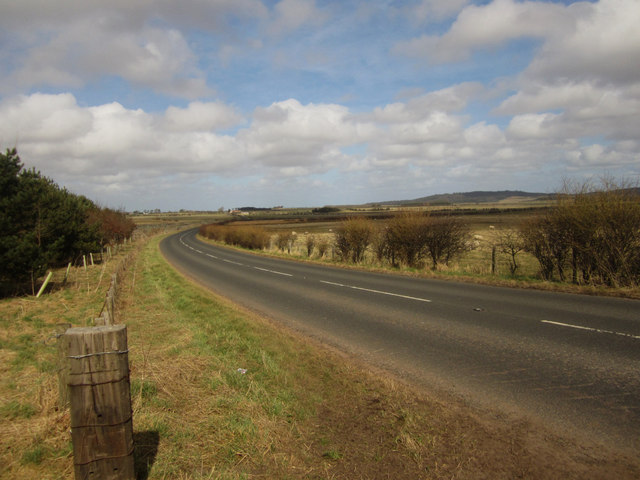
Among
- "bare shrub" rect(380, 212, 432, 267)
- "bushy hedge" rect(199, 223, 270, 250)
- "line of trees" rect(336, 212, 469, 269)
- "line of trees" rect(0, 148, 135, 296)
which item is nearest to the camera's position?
"line of trees" rect(0, 148, 135, 296)

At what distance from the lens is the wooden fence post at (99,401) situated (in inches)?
96.9

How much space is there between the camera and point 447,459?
333cm

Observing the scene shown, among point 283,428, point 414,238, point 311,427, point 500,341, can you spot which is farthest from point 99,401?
point 414,238

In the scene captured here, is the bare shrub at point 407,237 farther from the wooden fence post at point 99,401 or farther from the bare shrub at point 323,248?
the wooden fence post at point 99,401

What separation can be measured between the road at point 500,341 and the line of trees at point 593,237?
1879 mm

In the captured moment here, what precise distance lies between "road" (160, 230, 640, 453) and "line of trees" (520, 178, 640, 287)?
188 cm

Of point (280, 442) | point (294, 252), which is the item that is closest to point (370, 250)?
point (294, 252)

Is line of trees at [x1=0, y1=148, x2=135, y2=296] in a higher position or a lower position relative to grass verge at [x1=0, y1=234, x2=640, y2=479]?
higher

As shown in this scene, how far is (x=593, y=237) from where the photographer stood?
11.1 meters

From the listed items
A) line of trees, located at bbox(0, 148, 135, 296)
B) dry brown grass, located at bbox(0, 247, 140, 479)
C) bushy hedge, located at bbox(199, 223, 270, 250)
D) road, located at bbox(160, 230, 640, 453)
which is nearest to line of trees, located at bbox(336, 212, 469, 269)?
road, located at bbox(160, 230, 640, 453)

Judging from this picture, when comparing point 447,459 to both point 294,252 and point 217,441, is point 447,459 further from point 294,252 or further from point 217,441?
point 294,252

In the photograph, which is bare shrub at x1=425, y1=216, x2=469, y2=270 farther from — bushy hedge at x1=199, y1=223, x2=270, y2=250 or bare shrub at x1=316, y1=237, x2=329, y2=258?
bushy hedge at x1=199, y1=223, x2=270, y2=250

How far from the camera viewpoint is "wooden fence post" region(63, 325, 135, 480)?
246 centimetres

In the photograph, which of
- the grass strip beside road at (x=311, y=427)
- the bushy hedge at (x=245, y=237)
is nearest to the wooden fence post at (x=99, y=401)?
the grass strip beside road at (x=311, y=427)
